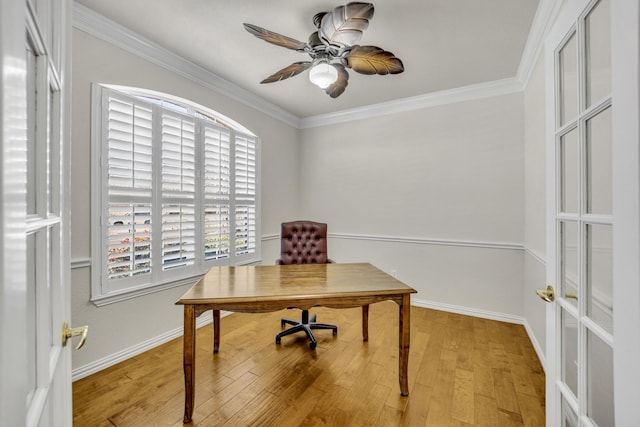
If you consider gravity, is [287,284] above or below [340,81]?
below

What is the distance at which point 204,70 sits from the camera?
2.83m

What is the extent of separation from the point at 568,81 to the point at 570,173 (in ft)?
1.18

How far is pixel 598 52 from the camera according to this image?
849mm

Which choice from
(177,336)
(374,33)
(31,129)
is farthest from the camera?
(177,336)

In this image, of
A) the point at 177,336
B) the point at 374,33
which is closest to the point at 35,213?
the point at 374,33

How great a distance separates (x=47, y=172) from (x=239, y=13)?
1911 millimetres

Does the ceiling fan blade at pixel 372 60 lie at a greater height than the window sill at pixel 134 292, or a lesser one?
greater

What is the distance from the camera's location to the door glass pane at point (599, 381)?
2.56ft

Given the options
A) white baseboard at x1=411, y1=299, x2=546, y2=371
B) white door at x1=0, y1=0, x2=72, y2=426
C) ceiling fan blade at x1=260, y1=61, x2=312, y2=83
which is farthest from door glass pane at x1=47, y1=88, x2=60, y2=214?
white baseboard at x1=411, y1=299, x2=546, y2=371

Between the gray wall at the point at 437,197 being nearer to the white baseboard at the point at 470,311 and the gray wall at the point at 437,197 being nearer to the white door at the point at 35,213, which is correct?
the white baseboard at the point at 470,311

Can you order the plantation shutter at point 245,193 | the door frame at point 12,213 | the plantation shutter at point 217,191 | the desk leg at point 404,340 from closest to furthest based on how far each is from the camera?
the door frame at point 12,213, the desk leg at point 404,340, the plantation shutter at point 217,191, the plantation shutter at point 245,193

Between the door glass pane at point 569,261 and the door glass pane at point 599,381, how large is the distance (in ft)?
0.60

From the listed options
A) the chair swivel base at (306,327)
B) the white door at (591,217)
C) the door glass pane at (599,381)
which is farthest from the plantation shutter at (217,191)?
the door glass pane at (599,381)

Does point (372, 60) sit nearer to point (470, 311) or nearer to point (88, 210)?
point (88, 210)
